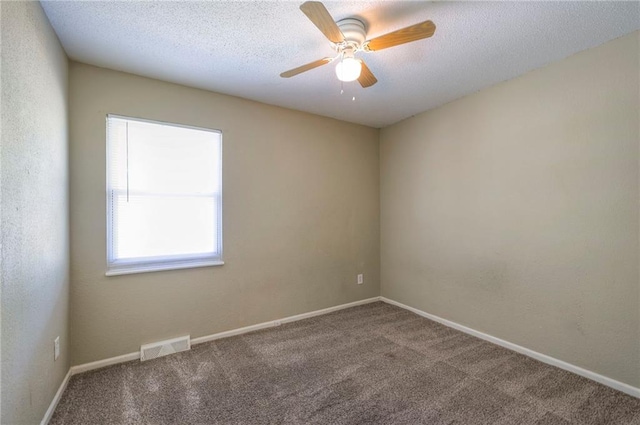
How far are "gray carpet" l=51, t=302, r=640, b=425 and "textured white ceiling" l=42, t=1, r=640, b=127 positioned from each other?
8.25 feet

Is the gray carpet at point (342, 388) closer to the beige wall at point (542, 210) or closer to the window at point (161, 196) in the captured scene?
the beige wall at point (542, 210)

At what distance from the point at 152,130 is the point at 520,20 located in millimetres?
2988

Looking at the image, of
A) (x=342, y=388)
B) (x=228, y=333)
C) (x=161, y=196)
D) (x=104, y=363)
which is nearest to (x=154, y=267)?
(x=161, y=196)

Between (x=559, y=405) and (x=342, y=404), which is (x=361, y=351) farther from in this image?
(x=559, y=405)

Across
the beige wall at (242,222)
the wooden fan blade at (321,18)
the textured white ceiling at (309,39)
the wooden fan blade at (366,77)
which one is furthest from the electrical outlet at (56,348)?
the wooden fan blade at (366,77)

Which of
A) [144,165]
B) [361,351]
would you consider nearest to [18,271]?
[144,165]

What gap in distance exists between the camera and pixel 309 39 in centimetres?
209

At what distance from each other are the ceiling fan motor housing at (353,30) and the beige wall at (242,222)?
157 cm

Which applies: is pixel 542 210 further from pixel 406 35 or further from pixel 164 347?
pixel 164 347

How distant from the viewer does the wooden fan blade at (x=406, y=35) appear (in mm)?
1565

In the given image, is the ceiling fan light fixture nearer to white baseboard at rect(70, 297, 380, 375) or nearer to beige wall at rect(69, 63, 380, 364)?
beige wall at rect(69, 63, 380, 364)

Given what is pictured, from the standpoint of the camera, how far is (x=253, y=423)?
1.81 m

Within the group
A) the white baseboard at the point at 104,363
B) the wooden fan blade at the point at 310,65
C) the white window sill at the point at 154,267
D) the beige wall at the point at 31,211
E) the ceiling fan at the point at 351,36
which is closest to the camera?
the beige wall at the point at 31,211

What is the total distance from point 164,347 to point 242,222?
1.35 meters
